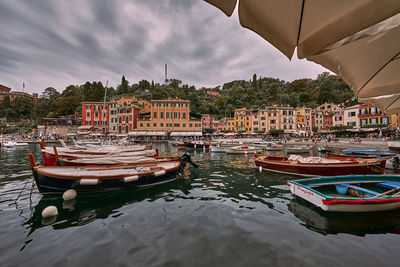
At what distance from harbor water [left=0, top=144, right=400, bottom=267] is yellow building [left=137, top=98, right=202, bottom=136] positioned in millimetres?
45568

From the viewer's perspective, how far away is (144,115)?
5762cm

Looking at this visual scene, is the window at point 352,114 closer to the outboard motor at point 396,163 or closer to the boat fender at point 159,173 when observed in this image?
the outboard motor at point 396,163

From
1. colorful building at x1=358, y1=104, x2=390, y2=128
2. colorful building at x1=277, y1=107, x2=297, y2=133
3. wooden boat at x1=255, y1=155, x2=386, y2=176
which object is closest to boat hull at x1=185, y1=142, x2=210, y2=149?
wooden boat at x1=255, y1=155, x2=386, y2=176

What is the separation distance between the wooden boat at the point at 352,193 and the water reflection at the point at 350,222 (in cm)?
24

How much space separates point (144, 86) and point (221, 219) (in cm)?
10508

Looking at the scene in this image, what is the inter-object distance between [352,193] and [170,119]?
49.9m

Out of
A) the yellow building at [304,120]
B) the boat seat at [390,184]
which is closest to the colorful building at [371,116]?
the yellow building at [304,120]

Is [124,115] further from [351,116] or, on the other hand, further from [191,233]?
[351,116]

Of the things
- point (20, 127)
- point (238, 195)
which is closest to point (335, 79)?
point (238, 195)

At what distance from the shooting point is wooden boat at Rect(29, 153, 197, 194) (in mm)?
7188

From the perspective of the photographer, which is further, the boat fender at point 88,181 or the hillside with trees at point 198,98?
the hillside with trees at point 198,98

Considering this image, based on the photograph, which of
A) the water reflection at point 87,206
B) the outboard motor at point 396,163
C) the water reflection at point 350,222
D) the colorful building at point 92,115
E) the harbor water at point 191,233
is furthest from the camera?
the colorful building at point 92,115

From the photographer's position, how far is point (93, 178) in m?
7.51

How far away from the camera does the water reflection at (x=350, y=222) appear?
4906 millimetres
